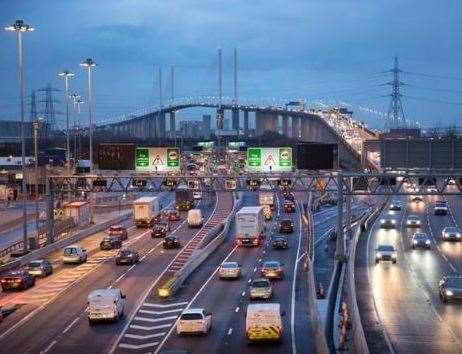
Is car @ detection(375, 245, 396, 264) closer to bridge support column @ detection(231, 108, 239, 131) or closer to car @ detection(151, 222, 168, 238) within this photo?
car @ detection(151, 222, 168, 238)

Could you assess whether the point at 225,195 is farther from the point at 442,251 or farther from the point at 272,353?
the point at 272,353

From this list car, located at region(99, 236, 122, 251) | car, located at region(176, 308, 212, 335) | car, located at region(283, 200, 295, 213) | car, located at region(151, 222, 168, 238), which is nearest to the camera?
car, located at region(176, 308, 212, 335)

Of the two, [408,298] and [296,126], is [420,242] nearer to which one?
[408,298]

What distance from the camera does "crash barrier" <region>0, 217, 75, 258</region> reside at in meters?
50.5

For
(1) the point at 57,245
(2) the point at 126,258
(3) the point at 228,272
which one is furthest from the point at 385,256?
(1) the point at 57,245

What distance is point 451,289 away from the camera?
32844mm

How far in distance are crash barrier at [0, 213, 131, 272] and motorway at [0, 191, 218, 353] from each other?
2.42 metres

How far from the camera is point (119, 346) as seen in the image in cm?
2623

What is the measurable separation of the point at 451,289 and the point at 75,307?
48.6 ft

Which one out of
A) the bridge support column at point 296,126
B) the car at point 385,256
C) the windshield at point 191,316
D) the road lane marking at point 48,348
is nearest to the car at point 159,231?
the car at point 385,256

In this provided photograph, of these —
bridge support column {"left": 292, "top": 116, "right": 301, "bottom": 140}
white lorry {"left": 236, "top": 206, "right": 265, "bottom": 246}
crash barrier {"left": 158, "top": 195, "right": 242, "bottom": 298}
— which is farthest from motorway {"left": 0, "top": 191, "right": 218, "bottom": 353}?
bridge support column {"left": 292, "top": 116, "right": 301, "bottom": 140}

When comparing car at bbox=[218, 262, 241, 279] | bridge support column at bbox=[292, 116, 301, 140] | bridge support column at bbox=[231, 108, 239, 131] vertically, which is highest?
bridge support column at bbox=[231, 108, 239, 131]

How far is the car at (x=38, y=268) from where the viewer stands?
1639 inches

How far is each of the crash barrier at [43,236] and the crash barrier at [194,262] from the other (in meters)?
10.4
